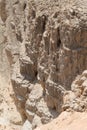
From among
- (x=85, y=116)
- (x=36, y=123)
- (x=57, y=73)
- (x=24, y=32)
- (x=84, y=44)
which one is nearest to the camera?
(x=85, y=116)

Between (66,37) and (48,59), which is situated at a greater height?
(66,37)

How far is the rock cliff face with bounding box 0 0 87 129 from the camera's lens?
48.7 ft

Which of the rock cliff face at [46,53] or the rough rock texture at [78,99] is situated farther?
the rock cliff face at [46,53]

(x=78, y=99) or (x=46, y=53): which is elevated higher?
(x=78, y=99)

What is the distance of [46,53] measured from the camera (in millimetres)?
17125

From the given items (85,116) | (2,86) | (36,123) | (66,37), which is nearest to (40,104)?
(36,123)

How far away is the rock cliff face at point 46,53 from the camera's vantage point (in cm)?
1485

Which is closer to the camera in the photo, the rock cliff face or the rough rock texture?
the rough rock texture

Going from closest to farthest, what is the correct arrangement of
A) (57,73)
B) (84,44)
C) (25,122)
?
(84,44) → (57,73) → (25,122)

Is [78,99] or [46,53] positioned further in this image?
[46,53]

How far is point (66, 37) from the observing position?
14992 mm

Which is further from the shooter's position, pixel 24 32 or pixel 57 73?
pixel 24 32

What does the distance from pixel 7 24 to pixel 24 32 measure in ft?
13.3

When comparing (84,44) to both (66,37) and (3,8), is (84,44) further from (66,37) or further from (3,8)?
(3,8)
